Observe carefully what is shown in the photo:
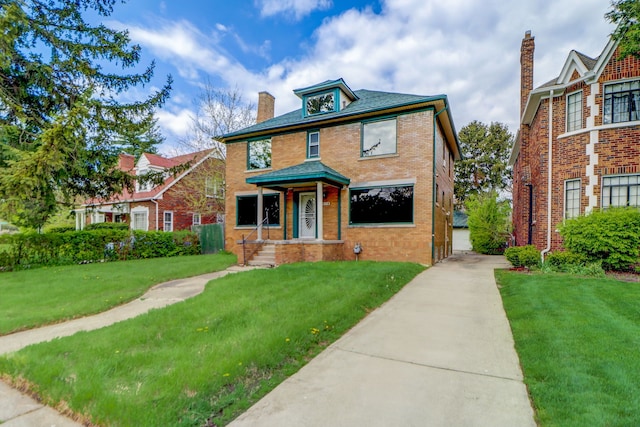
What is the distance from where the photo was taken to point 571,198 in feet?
36.9

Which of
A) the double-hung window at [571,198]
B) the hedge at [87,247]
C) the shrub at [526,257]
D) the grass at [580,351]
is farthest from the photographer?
the double-hung window at [571,198]

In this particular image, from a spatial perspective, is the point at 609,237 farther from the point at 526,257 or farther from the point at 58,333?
the point at 58,333

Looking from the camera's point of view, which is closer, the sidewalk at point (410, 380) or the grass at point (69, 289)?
the sidewalk at point (410, 380)

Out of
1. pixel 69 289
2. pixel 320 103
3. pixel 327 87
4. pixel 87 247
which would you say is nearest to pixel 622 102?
pixel 327 87

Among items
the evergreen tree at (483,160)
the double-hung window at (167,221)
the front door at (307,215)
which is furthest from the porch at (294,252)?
the evergreen tree at (483,160)

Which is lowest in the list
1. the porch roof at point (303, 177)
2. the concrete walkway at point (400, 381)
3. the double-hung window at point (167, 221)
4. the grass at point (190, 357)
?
the concrete walkway at point (400, 381)

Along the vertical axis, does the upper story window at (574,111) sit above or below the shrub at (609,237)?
above

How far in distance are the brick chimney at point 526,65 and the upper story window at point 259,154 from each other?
40.1ft

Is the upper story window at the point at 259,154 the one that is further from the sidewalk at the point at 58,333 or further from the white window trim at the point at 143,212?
the white window trim at the point at 143,212

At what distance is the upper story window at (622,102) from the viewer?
1020 centimetres

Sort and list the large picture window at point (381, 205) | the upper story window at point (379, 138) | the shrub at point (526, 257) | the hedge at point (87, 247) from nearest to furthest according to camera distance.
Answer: the shrub at point (526, 257)
the hedge at point (87, 247)
the large picture window at point (381, 205)
the upper story window at point (379, 138)

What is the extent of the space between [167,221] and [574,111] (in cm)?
2252

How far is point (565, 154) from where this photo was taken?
11.4 m

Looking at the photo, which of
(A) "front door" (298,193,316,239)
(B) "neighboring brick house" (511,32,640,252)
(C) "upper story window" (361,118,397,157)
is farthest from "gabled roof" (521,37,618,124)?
(A) "front door" (298,193,316,239)
